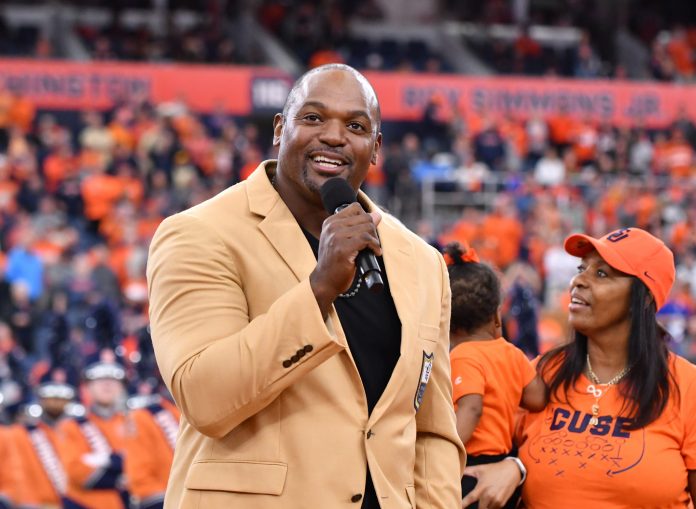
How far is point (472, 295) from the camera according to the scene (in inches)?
139

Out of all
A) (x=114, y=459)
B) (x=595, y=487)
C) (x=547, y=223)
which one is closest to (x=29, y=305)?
(x=114, y=459)

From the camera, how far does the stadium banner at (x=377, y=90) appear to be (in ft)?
59.2

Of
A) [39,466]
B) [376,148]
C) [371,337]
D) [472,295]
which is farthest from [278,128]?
[39,466]

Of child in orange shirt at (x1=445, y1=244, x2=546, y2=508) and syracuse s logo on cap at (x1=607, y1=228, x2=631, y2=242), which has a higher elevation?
syracuse s logo on cap at (x1=607, y1=228, x2=631, y2=242)

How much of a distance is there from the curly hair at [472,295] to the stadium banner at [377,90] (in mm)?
14491

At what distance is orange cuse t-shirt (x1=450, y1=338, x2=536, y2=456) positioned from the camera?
11.2 feet

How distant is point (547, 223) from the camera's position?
15.4 metres

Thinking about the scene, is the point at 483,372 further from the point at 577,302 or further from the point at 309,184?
the point at 309,184

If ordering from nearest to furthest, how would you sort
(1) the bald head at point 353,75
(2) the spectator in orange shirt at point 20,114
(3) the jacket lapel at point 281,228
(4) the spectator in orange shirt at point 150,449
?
(3) the jacket lapel at point 281,228, (1) the bald head at point 353,75, (4) the spectator in orange shirt at point 150,449, (2) the spectator in orange shirt at point 20,114

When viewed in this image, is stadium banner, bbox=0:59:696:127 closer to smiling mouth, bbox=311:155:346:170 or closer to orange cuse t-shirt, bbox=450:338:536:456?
orange cuse t-shirt, bbox=450:338:536:456

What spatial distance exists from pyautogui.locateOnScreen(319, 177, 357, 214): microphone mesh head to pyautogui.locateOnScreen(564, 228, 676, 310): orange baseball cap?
110cm

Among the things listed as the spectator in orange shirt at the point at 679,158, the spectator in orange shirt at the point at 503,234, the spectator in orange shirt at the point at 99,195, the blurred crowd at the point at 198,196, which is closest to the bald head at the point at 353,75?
the blurred crowd at the point at 198,196

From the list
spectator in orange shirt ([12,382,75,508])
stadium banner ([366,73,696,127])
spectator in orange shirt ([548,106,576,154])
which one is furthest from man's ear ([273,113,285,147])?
spectator in orange shirt ([548,106,576,154])

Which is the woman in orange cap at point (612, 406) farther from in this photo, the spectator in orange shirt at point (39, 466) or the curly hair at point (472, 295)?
the spectator in orange shirt at point (39, 466)
